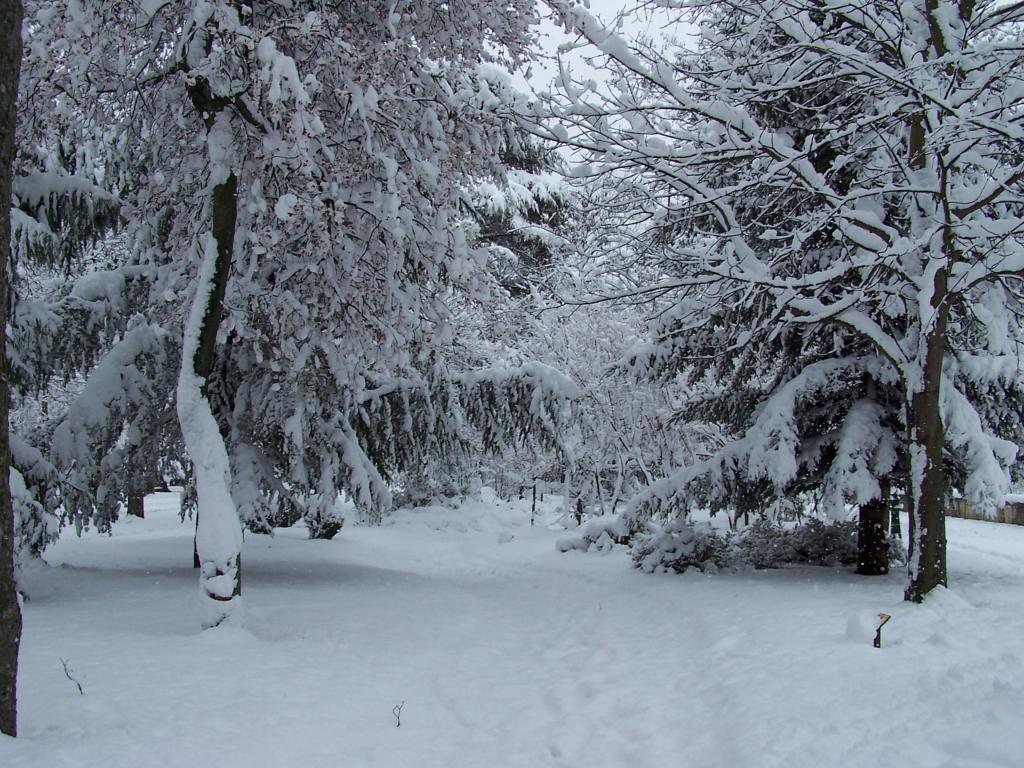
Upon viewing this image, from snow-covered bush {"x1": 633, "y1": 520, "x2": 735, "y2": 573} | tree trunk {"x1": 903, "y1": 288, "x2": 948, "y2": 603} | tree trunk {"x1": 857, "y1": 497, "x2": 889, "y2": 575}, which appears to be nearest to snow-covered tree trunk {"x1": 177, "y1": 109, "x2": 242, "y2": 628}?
tree trunk {"x1": 903, "y1": 288, "x2": 948, "y2": 603}

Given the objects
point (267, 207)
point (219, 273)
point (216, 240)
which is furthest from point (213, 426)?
point (267, 207)

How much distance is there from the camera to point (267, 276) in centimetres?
788

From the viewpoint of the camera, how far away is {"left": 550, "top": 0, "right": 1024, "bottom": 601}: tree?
6.44 metres

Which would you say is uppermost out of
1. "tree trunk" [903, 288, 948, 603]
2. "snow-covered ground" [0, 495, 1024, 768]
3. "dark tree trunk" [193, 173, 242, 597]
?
"dark tree trunk" [193, 173, 242, 597]

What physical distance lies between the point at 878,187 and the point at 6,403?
6705 mm

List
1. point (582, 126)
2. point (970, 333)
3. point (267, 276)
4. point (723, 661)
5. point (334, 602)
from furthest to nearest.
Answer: point (970, 333) → point (334, 602) → point (267, 276) → point (582, 126) → point (723, 661)

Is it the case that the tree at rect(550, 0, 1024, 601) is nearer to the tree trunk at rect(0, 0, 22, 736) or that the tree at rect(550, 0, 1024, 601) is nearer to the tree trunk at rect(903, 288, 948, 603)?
the tree trunk at rect(903, 288, 948, 603)

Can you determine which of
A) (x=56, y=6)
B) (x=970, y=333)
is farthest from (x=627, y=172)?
(x=56, y=6)

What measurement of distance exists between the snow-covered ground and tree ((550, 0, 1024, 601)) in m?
1.60

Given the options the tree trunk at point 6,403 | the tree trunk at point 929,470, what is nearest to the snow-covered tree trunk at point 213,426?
the tree trunk at point 6,403

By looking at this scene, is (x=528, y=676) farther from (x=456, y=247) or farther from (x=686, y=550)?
(x=686, y=550)

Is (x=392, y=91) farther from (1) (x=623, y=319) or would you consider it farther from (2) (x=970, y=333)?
(1) (x=623, y=319)

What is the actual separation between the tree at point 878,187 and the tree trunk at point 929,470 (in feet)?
0.04

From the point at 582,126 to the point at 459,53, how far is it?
1.68 meters
